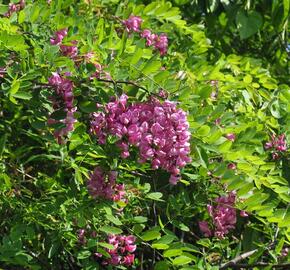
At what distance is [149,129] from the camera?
162 cm

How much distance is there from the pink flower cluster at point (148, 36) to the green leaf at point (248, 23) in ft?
2.01

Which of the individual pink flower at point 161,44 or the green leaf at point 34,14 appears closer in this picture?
the green leaf at point 34,14

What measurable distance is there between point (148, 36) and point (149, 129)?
88 centimetres

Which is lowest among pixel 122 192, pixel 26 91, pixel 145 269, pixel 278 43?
pixel 145 269

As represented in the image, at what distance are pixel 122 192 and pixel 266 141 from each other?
2.13ft

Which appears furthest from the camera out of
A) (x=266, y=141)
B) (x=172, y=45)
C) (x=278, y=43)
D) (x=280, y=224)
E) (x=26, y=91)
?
(x=278, y=43)

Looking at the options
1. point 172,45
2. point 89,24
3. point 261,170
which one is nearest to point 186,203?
Answer: point 261,170

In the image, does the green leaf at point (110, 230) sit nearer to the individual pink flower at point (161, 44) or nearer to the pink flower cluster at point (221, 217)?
the pink flower cluster at point (221, 217)

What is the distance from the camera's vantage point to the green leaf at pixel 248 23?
304 cm

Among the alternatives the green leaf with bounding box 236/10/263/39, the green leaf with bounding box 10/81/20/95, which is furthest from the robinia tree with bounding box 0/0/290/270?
the green leaf with bounding box 236/10/263/39

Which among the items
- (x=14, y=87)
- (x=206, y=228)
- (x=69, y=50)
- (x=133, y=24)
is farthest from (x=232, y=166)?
(x=133, y=24)

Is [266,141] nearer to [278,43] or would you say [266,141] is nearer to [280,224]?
[280,224]

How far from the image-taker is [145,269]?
7.53 ft

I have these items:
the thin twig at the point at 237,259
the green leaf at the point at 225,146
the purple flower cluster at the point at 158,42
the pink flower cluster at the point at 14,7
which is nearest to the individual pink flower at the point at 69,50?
the pink flower cluster at the point at 14,7
